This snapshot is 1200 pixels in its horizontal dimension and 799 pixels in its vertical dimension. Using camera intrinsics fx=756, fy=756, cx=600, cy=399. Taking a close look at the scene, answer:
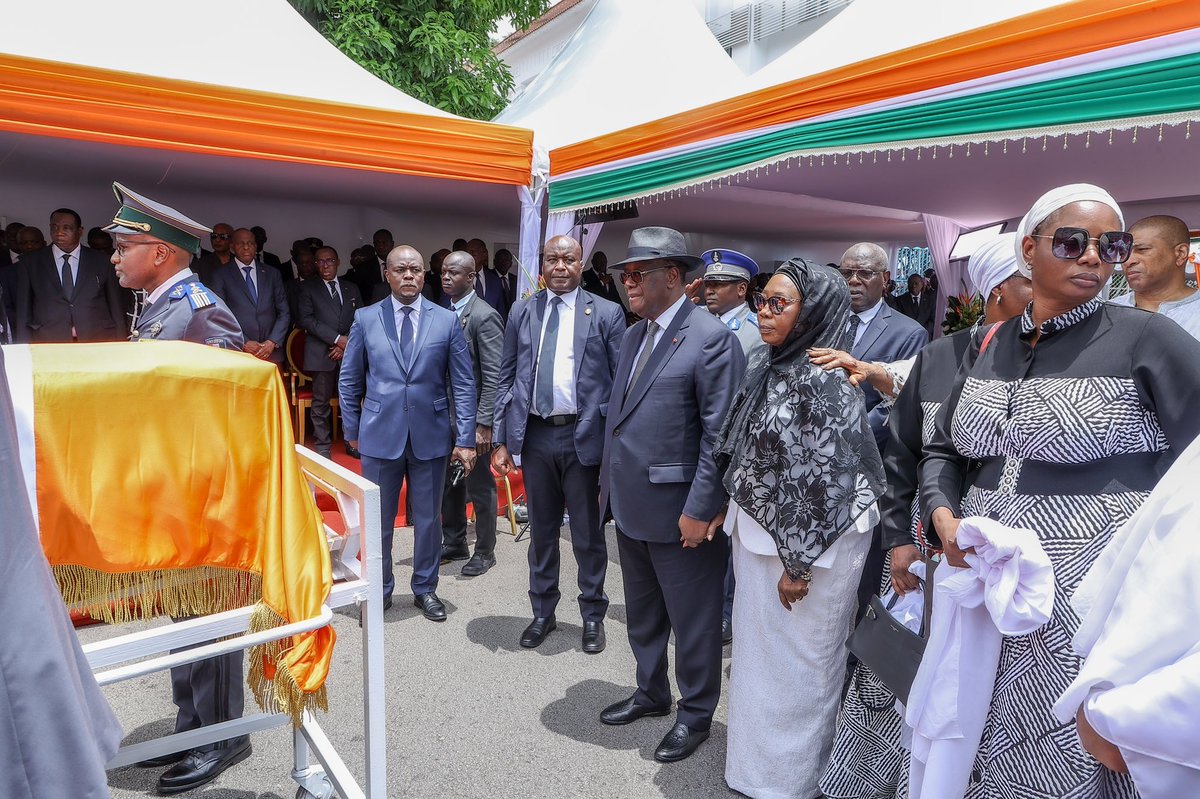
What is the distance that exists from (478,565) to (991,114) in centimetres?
387

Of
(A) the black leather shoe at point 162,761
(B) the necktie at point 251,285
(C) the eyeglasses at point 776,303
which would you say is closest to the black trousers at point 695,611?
(C) the eyeglasses at point 776,303

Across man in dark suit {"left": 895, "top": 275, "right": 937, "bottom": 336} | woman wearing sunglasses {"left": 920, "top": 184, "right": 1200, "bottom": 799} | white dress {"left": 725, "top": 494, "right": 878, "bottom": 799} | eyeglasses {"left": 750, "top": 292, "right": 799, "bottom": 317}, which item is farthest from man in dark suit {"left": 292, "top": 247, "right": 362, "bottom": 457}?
man in dark suit {"left": 895, "top": 275, "right": 937, "bottom": 336}

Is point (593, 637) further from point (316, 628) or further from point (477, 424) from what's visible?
point (316, 628)

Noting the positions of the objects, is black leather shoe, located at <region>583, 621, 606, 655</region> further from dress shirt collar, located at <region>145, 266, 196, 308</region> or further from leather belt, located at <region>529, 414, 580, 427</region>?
dress shirt collar, located at <region>145, 266, 196, 308</region>

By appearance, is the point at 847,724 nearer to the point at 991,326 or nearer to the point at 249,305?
the point at 991,326

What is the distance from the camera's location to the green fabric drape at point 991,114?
9.87 ft

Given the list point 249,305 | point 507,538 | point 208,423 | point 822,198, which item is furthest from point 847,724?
A: point 822,198

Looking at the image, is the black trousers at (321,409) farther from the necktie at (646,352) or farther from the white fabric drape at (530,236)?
the necktie at (646,352)

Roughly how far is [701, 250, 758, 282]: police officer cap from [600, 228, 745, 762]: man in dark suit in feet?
5.24

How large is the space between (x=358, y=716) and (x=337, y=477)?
1.45 metres

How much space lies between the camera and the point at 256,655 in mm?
1944

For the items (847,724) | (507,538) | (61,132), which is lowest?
(507,538)

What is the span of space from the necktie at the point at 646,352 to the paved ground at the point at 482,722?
4.67 feet

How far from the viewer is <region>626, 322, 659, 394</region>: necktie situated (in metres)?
3.00
